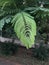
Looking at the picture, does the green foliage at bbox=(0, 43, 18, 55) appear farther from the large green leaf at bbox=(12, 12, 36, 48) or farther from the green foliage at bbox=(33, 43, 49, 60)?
the large green leaf at bbox=(12, 12, 36, 48)

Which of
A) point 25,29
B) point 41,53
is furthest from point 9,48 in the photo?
point 25,29

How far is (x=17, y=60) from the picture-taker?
4426mm

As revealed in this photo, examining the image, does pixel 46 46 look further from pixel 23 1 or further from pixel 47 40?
pixel 23 1

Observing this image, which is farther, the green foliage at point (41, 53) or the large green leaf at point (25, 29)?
the green foliage at point (41, 53)

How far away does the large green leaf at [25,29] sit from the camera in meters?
2.80

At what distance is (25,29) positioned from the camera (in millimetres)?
2957

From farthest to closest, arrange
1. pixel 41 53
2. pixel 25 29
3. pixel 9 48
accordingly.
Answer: pixel 9 48 < pixel 41 53 < pixel 25 29

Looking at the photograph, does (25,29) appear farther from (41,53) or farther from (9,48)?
(9,48)

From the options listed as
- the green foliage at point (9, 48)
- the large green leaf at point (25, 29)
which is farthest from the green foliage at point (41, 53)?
the large green leaf at point (25, 29)

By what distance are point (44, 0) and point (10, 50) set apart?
1232 mm

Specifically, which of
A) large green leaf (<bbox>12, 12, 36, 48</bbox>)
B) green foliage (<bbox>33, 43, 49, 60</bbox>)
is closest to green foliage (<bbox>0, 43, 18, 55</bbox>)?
green foliage (<bbox>33, 43, 49, 60</bbox>)

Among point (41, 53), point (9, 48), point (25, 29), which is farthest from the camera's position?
point (9, 48)

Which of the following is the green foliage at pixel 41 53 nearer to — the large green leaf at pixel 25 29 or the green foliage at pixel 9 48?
the green foliage at pixel 9 48

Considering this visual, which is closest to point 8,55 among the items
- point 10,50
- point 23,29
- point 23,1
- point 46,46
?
point 10,50
